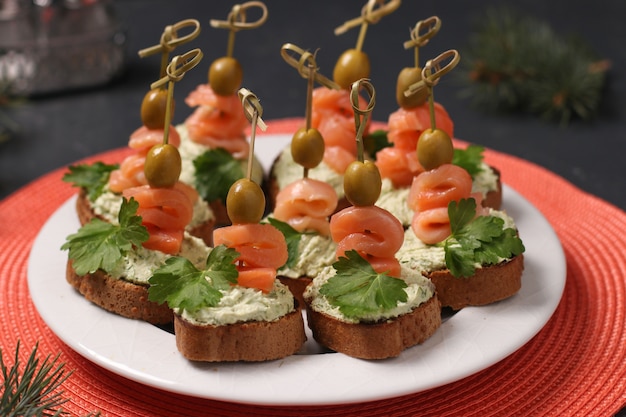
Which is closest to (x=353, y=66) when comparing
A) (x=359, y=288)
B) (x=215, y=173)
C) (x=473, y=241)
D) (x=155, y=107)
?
(x=215, y=173)

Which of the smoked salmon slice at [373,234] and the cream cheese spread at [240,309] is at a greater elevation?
the smoked salmon slice at [373,234]

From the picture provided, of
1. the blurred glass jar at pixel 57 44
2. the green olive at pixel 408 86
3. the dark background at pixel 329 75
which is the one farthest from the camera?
the blurred glass jar at pixel 57 44

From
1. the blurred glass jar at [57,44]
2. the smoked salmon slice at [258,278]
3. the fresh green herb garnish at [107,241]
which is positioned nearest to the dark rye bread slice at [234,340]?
the smoked salmon slice at [258,278]

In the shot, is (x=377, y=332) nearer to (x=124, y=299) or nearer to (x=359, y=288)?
(x=359, y=288)

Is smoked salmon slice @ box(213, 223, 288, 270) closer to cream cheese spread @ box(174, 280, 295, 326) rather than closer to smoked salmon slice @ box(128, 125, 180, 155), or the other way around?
cream cheese spread @ box(174, 280, 295, 326)

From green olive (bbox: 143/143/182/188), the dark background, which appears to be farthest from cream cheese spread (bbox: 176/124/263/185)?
the dark background

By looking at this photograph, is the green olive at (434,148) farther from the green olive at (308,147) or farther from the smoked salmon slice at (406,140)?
the green olive at (308,147)
